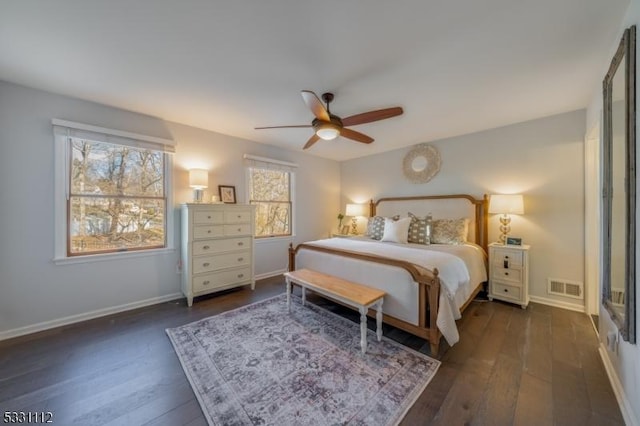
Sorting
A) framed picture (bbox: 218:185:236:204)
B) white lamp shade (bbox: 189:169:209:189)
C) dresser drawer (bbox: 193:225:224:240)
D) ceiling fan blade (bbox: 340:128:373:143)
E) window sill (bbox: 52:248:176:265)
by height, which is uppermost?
ceiling fan blade (bbox: 340:128:373:143)

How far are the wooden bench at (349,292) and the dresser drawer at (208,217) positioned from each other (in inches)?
52.9

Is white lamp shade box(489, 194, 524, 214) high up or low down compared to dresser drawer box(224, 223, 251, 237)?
up

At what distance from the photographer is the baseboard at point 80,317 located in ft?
7.56

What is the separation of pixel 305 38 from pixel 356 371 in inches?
98.4

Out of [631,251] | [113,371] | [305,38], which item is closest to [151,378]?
[113,371]

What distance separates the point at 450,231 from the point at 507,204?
75 centimetres

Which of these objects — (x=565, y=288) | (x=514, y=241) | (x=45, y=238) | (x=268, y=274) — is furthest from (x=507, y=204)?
(x=45, y=238)

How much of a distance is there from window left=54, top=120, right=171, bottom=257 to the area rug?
56.4 inches

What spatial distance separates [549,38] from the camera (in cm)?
169

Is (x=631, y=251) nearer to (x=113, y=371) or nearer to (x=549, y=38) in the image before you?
(x=549, y=38)

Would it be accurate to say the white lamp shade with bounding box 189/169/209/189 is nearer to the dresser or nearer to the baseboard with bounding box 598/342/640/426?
the dresser

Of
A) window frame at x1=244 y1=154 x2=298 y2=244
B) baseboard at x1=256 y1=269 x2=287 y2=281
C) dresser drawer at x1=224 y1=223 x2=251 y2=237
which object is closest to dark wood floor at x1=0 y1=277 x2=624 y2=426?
dresser drawer at x1=224 y1=223 x2=251 y2=237

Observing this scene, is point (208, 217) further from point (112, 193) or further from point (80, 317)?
point (80, 317)

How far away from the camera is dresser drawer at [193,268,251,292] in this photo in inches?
123
